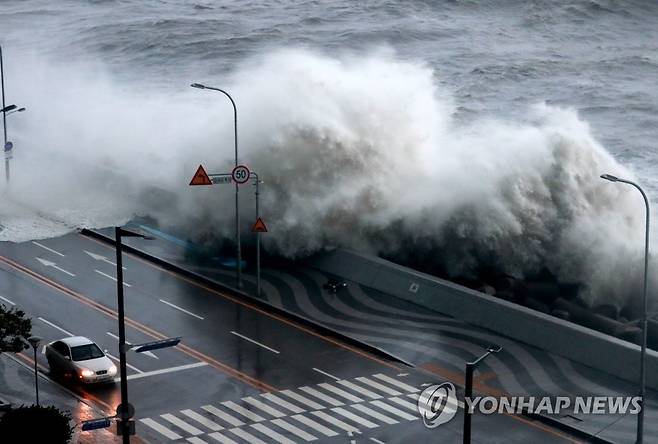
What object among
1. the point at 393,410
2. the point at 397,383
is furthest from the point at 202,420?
the point at 397,383

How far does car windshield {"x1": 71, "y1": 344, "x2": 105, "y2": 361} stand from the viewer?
3534cm

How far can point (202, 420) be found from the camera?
3244 cm

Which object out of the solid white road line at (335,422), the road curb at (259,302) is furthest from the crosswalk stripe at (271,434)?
the road curb at (259,302)

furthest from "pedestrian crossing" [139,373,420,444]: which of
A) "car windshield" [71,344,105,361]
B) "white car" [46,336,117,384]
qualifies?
"car windshield" [71,344,105,361]

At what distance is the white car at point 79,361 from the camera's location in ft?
114

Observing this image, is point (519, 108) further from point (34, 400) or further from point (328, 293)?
point (34, 400)

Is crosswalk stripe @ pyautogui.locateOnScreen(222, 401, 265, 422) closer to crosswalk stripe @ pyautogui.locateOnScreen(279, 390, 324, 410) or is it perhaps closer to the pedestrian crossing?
the pedestrian crossing

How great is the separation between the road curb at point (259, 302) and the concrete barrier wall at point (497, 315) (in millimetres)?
3933

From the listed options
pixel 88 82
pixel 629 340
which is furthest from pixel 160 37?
pixel 629 340

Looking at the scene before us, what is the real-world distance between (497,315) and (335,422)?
8956 mm

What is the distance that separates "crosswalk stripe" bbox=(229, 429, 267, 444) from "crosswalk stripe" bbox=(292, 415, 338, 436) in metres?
1.56

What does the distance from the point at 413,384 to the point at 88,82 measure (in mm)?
53894

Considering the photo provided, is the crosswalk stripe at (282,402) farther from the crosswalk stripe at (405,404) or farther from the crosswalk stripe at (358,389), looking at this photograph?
the crosswalk stripe at (405,404)

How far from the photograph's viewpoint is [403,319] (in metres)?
40.0
